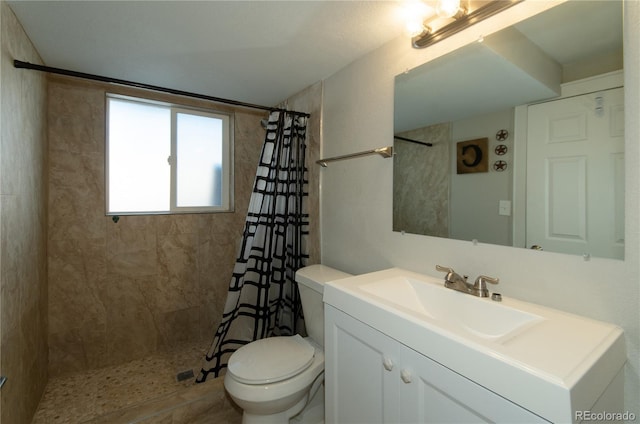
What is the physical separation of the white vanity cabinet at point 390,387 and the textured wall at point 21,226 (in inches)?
54.5

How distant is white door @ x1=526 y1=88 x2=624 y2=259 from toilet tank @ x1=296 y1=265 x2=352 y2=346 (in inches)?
39.6

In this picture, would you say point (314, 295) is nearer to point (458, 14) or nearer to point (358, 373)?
point (358, 373)

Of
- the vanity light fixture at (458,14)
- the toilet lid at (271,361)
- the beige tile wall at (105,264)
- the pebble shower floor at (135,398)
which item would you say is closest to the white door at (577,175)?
the vanity light fixture at (458,14)

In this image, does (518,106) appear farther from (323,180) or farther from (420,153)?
(323,180)

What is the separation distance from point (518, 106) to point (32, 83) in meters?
2.42

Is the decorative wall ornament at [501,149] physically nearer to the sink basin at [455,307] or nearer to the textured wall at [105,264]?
the sink basin at [455,307]

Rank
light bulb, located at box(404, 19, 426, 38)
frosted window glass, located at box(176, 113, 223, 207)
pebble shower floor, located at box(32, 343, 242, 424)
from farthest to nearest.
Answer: frosted window glass, located at box(176, 113, 223, 207) → pebble shower floor, located at box(32, 343, 242, 424) → light bulb, located at box(404, 19, 426, 38)

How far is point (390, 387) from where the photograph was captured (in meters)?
0.92

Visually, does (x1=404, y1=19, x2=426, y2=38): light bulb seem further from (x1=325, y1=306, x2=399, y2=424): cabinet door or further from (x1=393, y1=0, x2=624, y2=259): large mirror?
(x1=325, y1=306, x2=399, y2=424): cabinet door

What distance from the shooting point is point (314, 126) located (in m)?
2.10

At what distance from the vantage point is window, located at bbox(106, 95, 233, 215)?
2.19 m

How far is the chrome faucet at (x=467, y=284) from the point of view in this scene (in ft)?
3.43

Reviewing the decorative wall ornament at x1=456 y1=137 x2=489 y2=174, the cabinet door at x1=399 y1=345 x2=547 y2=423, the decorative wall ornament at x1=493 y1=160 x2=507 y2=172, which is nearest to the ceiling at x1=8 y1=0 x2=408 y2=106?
the decorative wall ornament at x1=456 y1=137 x2=489 y2=174

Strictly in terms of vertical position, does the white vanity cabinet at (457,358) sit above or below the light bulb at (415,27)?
below
